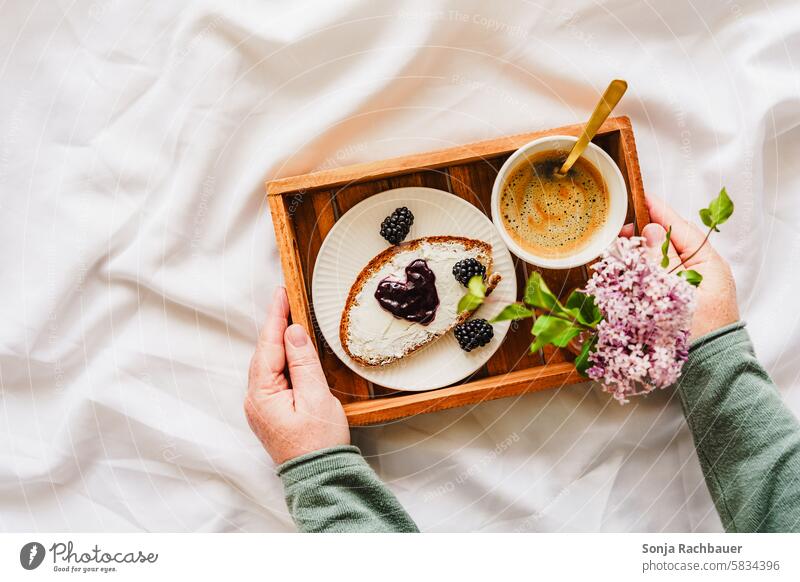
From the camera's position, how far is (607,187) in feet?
2.56

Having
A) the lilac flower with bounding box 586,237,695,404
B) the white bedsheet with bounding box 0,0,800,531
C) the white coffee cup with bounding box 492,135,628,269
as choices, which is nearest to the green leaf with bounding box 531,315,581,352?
the lilac flower with bounding box 586,237,695,404

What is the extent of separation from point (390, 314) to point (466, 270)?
110mm

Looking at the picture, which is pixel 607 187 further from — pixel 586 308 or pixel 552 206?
pixel 586 308

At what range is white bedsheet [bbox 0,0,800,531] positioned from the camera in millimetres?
837

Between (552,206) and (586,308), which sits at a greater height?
(552,206)

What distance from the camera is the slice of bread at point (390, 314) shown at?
2.63ft

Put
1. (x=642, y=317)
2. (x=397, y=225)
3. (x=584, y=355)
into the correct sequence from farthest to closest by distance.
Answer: (x=397, y=225)
(x=584, y=355)
(x=642, y=317)

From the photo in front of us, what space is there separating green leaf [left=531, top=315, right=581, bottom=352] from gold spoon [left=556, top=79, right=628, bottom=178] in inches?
9.0

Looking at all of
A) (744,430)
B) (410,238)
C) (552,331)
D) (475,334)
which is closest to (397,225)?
(410,238)

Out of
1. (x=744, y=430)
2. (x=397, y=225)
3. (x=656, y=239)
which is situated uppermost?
(x=397, y=225)

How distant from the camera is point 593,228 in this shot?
788 mm
